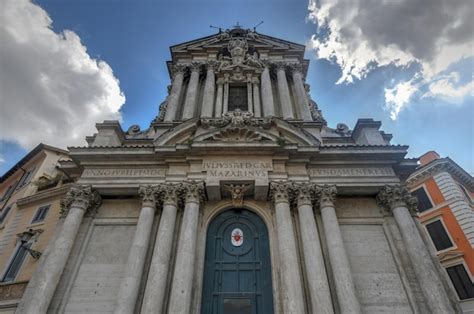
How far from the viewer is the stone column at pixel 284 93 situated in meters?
16.5

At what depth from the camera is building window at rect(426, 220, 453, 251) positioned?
2239 centimetres

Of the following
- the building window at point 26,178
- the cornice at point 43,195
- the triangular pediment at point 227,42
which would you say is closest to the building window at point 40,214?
the cornice at point 43,195

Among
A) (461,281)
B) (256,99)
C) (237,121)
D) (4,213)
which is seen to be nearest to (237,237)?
(237,121)

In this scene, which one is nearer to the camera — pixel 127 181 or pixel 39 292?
pixel 39 292

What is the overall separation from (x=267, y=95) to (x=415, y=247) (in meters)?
10.7

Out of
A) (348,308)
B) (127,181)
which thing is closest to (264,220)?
(348,308)

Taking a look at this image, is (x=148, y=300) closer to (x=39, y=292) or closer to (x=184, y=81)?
(x=39, y=292)

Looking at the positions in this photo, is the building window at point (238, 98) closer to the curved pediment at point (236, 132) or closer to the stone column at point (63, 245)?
the curved pediment at point (236, 132)

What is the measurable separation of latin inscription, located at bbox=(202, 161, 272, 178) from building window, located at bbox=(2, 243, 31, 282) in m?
11.8

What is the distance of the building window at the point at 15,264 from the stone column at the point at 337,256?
52.5 ft

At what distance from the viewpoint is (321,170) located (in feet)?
42.6

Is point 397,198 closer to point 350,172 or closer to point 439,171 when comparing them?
point 350,172

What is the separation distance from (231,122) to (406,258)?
904 centimetres

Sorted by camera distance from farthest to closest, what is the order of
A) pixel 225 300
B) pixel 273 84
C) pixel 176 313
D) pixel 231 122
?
1. pixel 273 84
2. pixel 231 122
3. pixel 225 300
4. pixel 176 313
